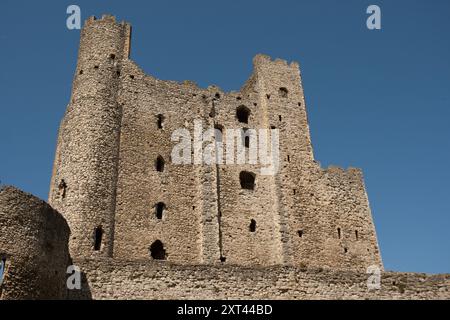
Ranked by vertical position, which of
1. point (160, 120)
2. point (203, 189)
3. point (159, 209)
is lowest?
point (159, 209)

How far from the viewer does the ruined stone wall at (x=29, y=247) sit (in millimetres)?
13531

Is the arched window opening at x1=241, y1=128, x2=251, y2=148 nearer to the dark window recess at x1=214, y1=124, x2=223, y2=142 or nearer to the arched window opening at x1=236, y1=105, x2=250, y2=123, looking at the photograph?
the arched window opening at x1=236, y1=105, x2=250, y2=123

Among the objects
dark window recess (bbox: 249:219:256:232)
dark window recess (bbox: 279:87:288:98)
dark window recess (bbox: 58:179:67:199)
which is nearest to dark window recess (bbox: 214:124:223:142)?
dark window recess (bbox: 279:87:288:98)

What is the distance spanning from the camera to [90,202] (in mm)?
24219

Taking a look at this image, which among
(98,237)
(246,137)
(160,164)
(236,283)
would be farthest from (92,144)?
(236,283)

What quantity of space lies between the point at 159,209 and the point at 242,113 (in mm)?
8606

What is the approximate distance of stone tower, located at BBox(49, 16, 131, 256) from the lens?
23.8 meters

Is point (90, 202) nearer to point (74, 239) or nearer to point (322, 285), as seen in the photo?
point (74, 239)

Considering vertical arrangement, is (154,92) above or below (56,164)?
above

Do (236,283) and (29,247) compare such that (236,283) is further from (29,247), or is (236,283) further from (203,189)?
(203,189)

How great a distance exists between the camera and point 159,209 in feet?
86.9

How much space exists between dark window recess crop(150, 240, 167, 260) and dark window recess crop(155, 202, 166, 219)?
1371 mm
